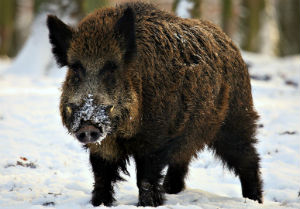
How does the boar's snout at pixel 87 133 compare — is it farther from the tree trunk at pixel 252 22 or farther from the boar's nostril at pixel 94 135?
the tree trunk at pixel 252 22

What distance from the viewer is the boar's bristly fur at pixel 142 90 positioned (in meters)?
4.43

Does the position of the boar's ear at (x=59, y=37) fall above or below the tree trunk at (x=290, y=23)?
below

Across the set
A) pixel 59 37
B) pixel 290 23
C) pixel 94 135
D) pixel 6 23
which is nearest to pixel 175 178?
pixel 94 135

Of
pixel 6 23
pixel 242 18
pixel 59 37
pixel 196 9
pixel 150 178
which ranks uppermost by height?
pixel 6 23

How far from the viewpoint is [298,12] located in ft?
73.9

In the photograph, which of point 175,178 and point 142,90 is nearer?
point 142,90

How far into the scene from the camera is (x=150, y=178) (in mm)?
4848

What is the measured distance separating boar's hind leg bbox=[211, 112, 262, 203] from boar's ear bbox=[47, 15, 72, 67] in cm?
219

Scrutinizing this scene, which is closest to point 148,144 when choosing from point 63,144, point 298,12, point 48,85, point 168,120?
point 168,120

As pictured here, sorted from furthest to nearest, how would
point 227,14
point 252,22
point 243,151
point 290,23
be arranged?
point 290,23 < point 252,22 < point 227,14 < point 243,151

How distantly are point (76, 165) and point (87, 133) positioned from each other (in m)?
2.93

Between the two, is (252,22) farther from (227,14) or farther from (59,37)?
(59,37)

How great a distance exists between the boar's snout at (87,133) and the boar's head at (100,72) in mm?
12

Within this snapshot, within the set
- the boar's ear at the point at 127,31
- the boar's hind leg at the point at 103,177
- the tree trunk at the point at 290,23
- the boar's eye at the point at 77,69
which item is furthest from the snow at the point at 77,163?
the tree trunk at the point at 290,23
